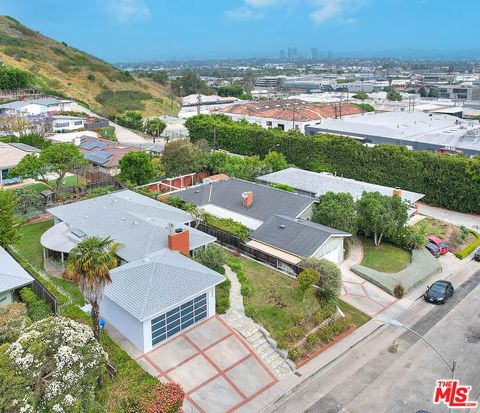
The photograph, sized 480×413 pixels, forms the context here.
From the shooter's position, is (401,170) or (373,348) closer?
(373,348)

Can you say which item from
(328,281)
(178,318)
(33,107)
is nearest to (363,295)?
(328,281)

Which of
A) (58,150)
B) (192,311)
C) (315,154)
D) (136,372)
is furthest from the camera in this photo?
(315,154)

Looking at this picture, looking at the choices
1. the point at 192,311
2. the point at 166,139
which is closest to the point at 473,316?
the point at 192,311

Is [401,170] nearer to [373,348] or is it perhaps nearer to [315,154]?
[315,154]

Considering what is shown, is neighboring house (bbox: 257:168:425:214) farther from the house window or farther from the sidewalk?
the house window

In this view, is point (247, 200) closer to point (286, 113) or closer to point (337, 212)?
point (337, 212)

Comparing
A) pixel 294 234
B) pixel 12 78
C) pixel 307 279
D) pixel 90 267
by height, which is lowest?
pixel 307 279

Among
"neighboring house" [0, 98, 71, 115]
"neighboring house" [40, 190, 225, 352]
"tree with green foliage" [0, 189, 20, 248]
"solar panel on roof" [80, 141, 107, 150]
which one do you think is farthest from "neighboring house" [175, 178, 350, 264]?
"neighboring house" [0, 98, 71, 115]
